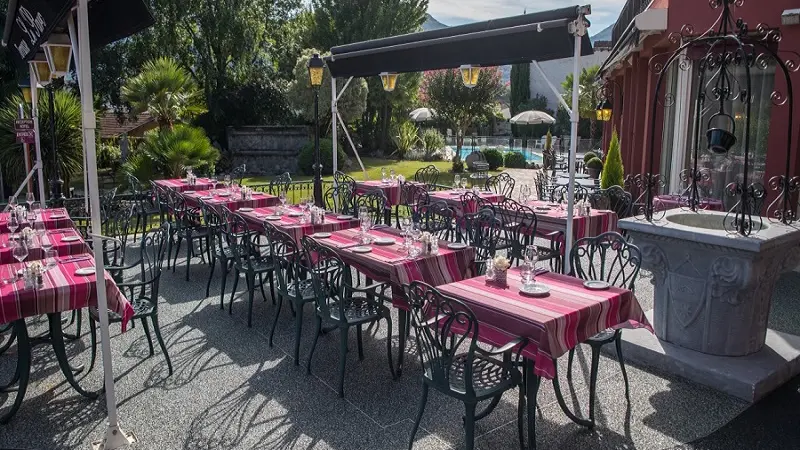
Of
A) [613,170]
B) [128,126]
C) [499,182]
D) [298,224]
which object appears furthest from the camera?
[128,126]

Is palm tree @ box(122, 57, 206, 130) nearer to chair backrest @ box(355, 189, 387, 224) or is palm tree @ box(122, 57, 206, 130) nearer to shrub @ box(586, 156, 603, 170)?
chair backrest @ box(355, 189, 387, 224)

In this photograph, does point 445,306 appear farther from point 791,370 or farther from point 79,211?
point 79,211

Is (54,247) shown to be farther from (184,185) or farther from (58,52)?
(184,185)

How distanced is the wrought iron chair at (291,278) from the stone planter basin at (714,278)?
2.81m

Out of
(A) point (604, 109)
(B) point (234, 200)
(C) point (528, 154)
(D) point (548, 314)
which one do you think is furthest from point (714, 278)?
(C) point (528, 154)

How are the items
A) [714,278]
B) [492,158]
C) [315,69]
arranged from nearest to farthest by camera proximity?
[714,278], [315,69], [492,158]

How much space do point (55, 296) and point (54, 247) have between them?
1.50 meters

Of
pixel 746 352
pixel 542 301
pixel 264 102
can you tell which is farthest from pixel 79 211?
pixel 264 102

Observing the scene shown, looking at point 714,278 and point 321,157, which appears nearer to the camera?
point 714,278

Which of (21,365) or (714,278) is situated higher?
(714,278)

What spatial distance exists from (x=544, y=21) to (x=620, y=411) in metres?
3.88

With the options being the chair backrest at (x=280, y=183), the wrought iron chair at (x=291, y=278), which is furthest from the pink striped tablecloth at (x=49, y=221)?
the chair backrest at (x=280, y=183)

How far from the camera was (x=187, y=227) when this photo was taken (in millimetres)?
7805

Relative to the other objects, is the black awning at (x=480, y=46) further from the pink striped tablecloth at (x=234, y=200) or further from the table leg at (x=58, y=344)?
the table leg at (x=58, y=344)
